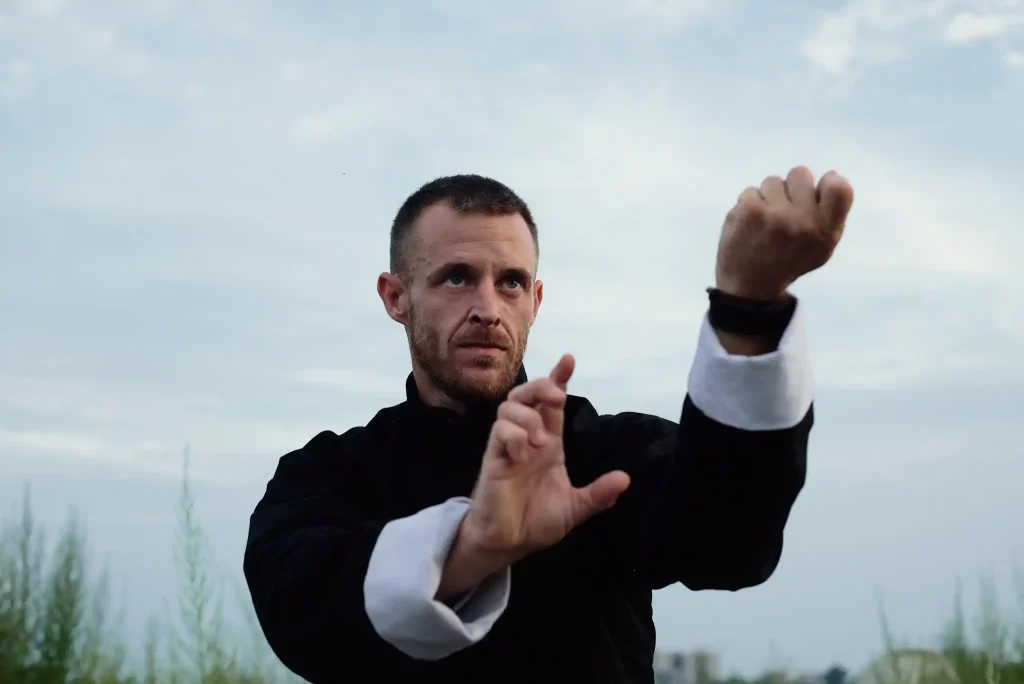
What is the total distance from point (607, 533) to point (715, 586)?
31 centimetres

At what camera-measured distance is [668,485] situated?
2385 mm

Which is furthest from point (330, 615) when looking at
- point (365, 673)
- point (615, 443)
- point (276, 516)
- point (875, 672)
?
point (875, 672)

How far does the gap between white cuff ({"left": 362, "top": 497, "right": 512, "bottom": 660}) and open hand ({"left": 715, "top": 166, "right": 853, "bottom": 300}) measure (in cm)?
73

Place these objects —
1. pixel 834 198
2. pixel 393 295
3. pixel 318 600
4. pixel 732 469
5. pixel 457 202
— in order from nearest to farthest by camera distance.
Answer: pixel 834 198
pixel 732 469
pixel 318 600
pixel 457 202
pixel 393 295

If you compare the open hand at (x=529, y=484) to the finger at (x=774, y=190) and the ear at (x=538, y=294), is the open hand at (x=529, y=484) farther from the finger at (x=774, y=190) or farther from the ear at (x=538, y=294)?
the ear at (x=538, y=294)

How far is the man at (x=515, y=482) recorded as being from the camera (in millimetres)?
2096

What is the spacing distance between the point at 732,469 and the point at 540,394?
459 mm

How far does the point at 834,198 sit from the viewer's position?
1.97 meters

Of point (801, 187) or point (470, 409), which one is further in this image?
point (470, 409)

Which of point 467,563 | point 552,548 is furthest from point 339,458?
point 467,563

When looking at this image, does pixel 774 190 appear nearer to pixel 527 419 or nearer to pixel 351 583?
pixel 527 419

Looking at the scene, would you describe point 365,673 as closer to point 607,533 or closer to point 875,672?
point 607,533

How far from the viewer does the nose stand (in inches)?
107

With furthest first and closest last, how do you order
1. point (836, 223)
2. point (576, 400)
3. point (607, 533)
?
point (576, 400)
point (607, 533)
point (836, 223)
